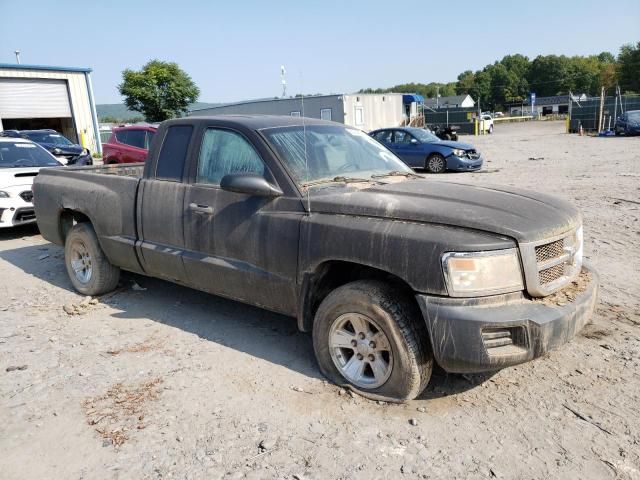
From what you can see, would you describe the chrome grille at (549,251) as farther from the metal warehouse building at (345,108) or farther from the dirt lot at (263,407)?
the metal warehouse building at (345,108)

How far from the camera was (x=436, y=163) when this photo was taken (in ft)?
52.3

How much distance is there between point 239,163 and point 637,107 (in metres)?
38.2

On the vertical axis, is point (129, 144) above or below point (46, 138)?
below

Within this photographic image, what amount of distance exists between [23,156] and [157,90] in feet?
124

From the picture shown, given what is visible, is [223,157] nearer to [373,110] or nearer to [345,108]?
[345,108]

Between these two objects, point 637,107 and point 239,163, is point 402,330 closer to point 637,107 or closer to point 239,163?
point 239,163

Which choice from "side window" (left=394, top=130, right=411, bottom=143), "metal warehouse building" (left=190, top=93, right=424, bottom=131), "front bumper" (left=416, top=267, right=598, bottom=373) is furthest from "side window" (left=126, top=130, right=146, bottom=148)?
"metal warehouse building" (left=190, top=93, right=424, bottom=131)

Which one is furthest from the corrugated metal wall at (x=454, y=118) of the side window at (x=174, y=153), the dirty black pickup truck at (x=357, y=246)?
the side window at (x=174, y=153)

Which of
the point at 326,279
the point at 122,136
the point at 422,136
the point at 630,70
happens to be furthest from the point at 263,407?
the point at 630,70

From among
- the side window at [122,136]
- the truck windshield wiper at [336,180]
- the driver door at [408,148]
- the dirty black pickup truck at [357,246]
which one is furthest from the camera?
the driver door at [408,148]

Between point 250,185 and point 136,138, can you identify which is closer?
point 250,185

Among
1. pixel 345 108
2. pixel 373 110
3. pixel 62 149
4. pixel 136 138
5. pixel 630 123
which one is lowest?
pixel 630 123

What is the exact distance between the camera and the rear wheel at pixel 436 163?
51.6ft

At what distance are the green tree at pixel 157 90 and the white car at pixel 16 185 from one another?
36.6m
